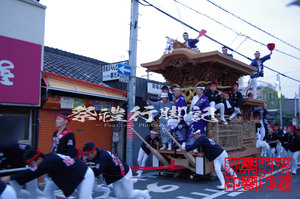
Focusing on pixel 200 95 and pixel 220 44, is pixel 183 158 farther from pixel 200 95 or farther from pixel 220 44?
pixel 220 44

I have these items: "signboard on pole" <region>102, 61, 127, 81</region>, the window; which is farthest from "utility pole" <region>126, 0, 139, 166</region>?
the window

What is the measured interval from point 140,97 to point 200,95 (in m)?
3.86

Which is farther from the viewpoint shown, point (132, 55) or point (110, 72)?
point (110, 72)

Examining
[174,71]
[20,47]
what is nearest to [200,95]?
[174,71]

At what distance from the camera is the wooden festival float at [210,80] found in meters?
7.80

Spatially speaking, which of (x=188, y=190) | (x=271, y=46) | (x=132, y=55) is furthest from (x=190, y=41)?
(x=188, y=190)

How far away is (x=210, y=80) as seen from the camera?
866cm

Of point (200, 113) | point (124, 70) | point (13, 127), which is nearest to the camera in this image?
point (13, 127)

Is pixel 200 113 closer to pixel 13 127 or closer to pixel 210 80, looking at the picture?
pixel 210 80

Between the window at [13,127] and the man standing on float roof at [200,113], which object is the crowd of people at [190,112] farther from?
the window at [13,127]

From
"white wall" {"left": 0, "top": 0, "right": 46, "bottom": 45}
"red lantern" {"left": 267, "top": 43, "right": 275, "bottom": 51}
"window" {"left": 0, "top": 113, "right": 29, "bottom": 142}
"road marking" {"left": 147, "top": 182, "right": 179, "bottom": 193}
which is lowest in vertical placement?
"road marking" {"left": 147, "top": 182, "right": 179, "bottom": 193}

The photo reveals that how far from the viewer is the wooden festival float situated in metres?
7.80

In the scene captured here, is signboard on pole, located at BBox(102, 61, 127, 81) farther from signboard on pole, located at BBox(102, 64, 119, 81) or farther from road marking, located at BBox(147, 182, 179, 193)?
road marking, located at BBox(147, 182, 179, 193)

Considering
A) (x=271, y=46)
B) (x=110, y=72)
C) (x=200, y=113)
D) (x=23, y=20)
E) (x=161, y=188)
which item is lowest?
(x=161, y=188)
